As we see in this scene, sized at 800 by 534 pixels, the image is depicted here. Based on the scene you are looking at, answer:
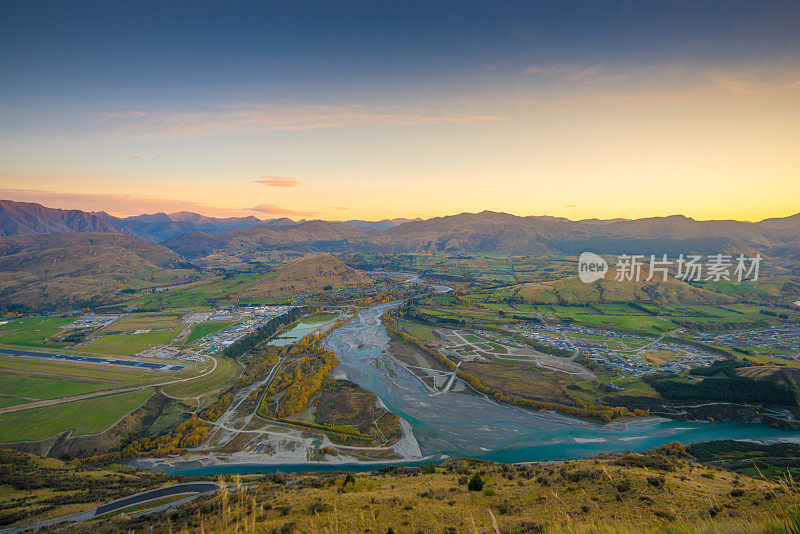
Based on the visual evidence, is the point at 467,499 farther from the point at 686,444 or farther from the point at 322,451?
the point at 686,444

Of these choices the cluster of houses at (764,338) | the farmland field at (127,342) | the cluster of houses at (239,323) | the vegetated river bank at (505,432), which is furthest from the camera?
the cluster of houses at (239,323)

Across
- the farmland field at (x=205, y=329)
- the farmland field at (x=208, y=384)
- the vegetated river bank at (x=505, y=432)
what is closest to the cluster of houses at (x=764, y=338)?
the vegetated river bank at (x=505, y=432)

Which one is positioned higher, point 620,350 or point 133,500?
point 133,500

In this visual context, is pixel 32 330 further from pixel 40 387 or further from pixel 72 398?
pixel 72 398

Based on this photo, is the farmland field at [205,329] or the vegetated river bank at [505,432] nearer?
the vegetated river bank at [505,432]

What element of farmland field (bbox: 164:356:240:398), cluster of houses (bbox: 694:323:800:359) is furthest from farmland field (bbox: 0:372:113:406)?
cluster of houses (bbox: 694:323:800:359)

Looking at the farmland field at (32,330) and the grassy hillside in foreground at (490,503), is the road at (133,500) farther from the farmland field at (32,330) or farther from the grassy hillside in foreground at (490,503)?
the farmland field at (32,330)

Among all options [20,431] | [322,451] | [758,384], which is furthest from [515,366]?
[20,431]

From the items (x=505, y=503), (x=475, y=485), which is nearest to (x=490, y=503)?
(x=505, y=503)
